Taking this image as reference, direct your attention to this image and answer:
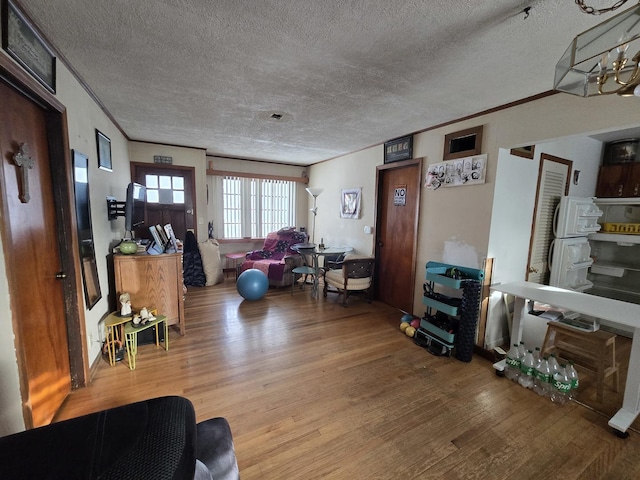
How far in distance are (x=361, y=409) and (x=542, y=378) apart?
148cm

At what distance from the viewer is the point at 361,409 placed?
191cm

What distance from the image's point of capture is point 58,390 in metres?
1.83

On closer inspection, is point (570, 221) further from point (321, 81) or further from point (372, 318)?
point (321, 81)

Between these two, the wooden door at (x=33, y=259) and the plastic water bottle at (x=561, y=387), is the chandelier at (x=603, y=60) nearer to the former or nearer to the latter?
the plastic water bottle at (x=561, y=387)

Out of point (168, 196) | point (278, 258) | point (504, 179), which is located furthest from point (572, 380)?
point (168, 196)

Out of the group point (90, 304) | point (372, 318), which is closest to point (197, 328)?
point (90, 304)

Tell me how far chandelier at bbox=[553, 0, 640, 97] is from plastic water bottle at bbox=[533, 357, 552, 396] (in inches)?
79.8

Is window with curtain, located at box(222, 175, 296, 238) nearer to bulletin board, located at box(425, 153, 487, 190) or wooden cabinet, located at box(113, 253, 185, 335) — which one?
wooden cabinet, located at box(113, 253, 185, 335)

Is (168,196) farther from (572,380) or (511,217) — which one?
(572,380)

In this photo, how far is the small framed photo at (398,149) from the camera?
3418 millimetres

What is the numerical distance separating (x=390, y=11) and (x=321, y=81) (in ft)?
2.74

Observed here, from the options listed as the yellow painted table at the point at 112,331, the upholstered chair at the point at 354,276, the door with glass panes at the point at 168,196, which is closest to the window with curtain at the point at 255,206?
the door with glass panes at the point at 168,196

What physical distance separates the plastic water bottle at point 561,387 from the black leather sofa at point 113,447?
98.2 inches

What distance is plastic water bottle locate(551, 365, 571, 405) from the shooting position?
1981 mm
